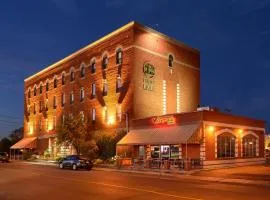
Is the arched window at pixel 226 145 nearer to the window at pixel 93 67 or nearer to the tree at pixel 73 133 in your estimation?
the tree at pixel 73 133

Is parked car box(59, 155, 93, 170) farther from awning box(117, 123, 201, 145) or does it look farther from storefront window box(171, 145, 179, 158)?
storefront window box(171, 145, 179, 158)

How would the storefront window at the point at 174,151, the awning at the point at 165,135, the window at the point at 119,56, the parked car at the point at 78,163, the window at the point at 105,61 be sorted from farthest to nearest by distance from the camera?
1. the window at the point at 105,61
2. the window at the point at 119,56
3. the storefront window at the point at 174,151
4. the parked car at the point at 78,163
5. the awning at the point at 165,135

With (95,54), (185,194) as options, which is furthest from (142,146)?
(185,194)

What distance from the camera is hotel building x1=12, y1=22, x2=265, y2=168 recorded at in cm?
3784

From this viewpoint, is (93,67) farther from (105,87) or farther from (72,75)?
(72,75)

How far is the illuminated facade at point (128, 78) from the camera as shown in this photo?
47.3m

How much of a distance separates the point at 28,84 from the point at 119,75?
34309 millimetres

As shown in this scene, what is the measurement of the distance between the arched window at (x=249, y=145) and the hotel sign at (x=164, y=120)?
28.0 feet

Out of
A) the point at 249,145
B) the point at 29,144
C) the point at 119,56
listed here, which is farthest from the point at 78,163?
the point at 29,144

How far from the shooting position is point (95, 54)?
54.5m

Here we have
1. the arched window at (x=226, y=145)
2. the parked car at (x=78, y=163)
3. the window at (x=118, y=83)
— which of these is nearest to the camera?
the arched window at (x=226, y=145)

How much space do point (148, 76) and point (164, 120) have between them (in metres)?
9.92

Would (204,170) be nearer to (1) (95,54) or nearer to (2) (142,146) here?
(2) (142,146)

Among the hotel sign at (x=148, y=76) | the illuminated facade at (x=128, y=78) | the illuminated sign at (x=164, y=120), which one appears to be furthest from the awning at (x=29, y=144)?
the illuminated sign at (x=164, y=120)
